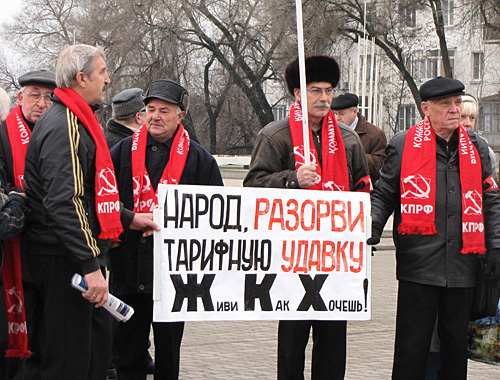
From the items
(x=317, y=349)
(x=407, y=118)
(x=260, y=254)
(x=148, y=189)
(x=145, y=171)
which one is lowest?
(x=317, y=349)

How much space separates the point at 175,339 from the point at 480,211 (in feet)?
6.24

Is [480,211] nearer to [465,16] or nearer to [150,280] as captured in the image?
[150,280]

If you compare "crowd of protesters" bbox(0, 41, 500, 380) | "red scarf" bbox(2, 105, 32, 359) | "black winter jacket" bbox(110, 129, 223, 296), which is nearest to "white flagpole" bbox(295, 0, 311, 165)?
"crowd of protesters" bbox(0, 41, 500, 380)

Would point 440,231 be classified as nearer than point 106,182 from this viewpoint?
No

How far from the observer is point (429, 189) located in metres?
5.11

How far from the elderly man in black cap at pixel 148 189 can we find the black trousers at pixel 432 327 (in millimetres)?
1313

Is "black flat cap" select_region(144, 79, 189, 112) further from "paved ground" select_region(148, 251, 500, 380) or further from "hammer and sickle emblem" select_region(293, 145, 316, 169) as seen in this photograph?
"paved ground" select_region(148, 251, 500, 380)

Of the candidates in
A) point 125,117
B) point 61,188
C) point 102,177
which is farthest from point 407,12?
point 61,188

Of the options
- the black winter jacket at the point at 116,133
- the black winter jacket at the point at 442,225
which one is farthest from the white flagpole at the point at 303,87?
the black winter jacket at the point at 116,133

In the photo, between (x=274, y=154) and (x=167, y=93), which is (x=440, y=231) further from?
(x=167, y=93)

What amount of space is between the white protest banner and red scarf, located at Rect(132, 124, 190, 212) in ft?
1.60

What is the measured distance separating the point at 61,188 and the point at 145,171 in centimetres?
115

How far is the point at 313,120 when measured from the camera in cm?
527

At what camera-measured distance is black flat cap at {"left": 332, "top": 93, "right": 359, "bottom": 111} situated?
7.75 metres
